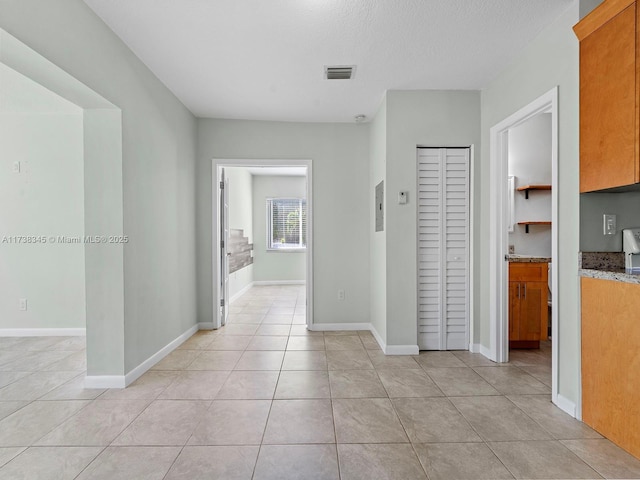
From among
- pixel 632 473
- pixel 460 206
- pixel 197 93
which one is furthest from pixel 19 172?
pixel 632 473

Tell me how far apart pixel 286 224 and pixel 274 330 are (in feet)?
13.8

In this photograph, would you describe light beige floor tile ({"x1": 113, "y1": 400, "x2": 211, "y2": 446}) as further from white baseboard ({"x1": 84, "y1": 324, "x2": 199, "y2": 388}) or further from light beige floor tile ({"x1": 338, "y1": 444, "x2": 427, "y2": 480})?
light beige floor tile ({"x1": 338, "y1": 444, "x2": 427, "y2": 480})

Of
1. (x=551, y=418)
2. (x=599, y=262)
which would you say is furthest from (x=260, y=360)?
(x=599, y=262)

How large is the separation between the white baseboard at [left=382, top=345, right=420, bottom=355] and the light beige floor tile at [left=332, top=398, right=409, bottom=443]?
928mm

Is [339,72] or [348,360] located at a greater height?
[339,72]

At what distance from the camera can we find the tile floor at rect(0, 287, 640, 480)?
1.62m

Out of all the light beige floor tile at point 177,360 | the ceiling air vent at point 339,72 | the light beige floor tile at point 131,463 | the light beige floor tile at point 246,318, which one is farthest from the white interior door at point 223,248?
the light beige floor tile at point 131,463

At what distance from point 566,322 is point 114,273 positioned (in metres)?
3.21

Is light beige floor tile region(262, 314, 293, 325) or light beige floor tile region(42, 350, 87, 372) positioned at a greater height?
light beige floor tile region(42, 350, 87, 372)

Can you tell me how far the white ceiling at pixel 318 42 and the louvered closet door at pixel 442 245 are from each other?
0.78 m

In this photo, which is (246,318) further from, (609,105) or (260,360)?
(609,105)

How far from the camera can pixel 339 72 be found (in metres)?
2.86

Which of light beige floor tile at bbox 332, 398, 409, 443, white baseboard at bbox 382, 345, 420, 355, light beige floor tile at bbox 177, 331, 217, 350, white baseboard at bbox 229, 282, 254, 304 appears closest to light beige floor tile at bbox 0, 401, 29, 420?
light beige floor tile at bbox 177, 331, 217, 350

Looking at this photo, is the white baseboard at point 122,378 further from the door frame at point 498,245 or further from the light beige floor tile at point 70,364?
the door frame at point 498,245
